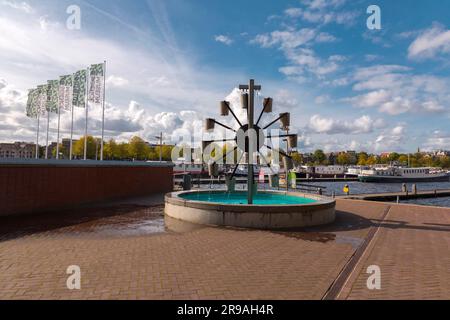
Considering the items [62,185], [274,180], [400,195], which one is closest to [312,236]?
[274,180]

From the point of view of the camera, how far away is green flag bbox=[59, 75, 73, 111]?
2386cm

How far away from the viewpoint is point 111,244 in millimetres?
8414

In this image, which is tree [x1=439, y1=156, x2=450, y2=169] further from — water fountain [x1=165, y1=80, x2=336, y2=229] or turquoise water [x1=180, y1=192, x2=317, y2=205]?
water fountain [x1=165, y1=80, x2=336, y2=229]

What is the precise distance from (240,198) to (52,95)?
740 inches

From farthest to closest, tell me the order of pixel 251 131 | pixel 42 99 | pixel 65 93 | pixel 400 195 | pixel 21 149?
1. pixel 21 149
2. pixel 400 195
3. pixel 42 99
4. pixel 65 93
5. pixel 251 131

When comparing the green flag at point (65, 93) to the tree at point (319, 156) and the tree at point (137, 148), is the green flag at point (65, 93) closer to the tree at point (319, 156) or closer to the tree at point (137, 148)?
the tree at point (137, 148)

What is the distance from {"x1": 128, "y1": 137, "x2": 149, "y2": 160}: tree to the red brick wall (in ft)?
172

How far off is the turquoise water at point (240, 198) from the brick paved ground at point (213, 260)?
4898mm

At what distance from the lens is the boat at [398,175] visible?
235 feet

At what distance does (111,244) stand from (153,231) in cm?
207

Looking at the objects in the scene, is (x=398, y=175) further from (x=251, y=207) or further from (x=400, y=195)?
(x=251, y=207)

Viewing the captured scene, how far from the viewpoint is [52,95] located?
2470 cm

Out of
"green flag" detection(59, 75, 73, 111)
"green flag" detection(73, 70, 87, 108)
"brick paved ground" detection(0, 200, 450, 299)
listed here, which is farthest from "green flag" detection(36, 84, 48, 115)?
"brick paved ground" detection(0, 200, 450, 299)
